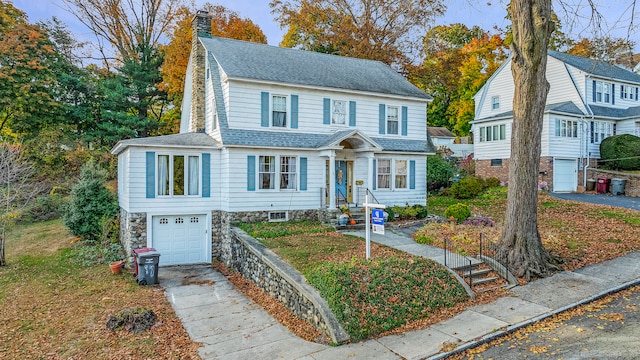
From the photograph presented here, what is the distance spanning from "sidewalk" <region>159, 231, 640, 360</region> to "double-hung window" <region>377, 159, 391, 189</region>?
5726mm

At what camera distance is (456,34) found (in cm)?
3769

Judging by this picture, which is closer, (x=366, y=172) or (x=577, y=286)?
(x=577, y=286)

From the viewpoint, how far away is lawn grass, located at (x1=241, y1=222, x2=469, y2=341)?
725cm

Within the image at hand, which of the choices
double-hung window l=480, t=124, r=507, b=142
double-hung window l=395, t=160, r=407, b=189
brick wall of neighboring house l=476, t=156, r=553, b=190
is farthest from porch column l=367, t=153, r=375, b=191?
double-hung window l=480, t=124, r=507, b=142

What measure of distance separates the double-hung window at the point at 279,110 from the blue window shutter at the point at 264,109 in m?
0.27

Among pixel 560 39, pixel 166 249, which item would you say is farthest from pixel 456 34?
pixel 166 249

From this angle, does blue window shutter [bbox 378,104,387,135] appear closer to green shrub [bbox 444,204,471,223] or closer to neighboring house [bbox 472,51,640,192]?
green shrub [bbox 444,204,471,223]

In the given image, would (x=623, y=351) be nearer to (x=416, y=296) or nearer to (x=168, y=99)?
(x=416, y=296)

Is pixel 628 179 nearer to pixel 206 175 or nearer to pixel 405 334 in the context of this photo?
pixel 405 334

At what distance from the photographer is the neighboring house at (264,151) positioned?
13.8 m

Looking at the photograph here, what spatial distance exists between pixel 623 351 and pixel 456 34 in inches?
1481

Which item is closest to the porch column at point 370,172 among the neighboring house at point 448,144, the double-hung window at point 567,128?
the double-hung window at point 567,128

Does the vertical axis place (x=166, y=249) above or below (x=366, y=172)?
below

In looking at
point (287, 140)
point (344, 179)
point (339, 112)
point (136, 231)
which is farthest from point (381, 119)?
point (136, 231)
